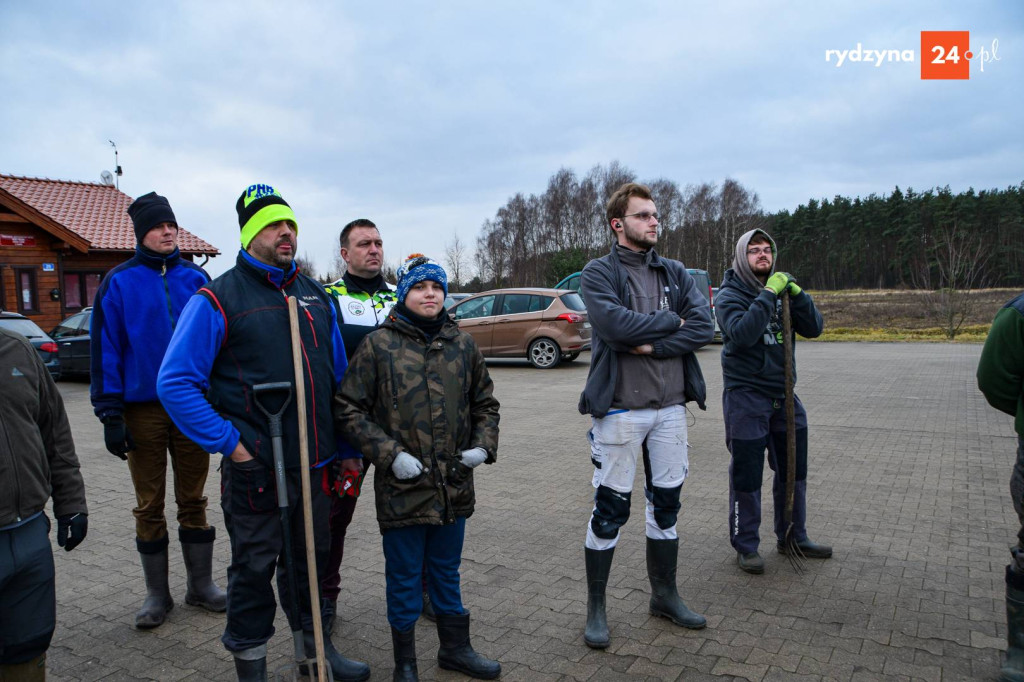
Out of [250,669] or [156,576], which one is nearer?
[250,669]

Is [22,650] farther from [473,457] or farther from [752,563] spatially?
[752,563]

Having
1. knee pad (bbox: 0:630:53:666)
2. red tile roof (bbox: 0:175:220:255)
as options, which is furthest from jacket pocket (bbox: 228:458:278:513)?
red tile roof (bbox: 0:175:220:255)

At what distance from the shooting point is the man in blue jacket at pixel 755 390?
13.4 feet

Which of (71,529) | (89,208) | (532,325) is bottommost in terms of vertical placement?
(71,529)

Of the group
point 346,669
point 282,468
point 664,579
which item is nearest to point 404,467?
point 282,468

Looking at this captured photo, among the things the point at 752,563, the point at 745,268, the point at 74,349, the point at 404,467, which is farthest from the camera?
the point at 74,349

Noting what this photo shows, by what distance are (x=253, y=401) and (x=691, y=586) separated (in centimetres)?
264

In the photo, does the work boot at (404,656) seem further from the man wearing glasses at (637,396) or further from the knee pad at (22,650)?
the knee pad at (22,650)

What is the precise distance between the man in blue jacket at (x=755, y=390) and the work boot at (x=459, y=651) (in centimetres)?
183

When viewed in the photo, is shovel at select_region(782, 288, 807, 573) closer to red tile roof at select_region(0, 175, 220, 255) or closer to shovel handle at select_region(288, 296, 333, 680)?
shovel handle at select_region(288, 296, 333, 680)

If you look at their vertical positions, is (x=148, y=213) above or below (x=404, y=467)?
above

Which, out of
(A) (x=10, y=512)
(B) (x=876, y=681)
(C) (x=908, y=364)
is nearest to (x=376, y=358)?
(A) (x=10, y=512)

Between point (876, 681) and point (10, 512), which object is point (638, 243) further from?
point (10, 512)

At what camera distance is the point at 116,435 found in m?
3.37
